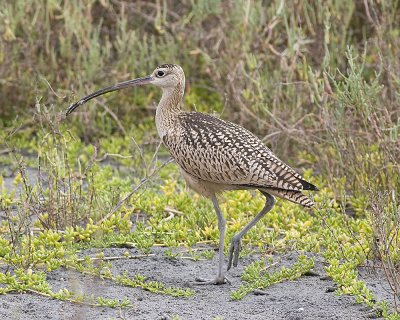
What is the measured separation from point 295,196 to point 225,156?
544mm

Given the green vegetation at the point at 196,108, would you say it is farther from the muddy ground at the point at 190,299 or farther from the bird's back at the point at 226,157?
the bird's back at the point at 226,157

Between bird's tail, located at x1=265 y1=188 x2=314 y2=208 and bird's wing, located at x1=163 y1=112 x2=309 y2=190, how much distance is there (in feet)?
0.21

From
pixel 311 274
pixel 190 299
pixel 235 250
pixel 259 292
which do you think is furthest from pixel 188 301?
pixel 311 274

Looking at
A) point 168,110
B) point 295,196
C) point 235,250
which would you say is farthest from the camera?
point 168,110

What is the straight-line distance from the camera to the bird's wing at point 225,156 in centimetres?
593

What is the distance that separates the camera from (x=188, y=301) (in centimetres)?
562

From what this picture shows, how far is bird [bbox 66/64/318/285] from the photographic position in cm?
591

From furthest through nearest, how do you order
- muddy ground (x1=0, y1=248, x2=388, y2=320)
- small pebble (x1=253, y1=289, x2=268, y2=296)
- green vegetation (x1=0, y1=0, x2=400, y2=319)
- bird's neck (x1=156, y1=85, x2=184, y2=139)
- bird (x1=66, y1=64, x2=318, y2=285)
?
bird's neck (x1=156, y1=85, x2=184, y2=139), green vegetation (x1=0, y1=0, x2=400, y2=319), bird (x1=66, y1=64, x2=318, y2=285), small pebble (x1=253, y1=289, x2=268, y2=296), muddy ground (x1=0, y1=248, x2=388, y2=320)

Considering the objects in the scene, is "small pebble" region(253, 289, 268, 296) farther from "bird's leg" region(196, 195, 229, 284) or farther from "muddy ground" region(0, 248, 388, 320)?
"bird's leg" region(196, 195, 229, 284)

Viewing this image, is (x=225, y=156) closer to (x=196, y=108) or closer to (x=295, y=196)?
(x=295, y=196)

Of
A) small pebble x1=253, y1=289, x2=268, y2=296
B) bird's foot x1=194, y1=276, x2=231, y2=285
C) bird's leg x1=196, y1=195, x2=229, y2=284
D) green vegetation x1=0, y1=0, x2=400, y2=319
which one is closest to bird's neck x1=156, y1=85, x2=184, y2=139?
green vegetation x1=0, y1=0, x2=400, y2=319

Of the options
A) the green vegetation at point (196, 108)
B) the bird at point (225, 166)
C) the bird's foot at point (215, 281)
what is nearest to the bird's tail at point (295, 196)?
the bird at point (225, 166)

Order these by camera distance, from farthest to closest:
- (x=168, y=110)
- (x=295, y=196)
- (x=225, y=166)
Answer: (x=168, y=110) < (x=225, y=166) < (x=295, y=196)

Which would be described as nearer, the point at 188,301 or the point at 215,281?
the point at 188,301
